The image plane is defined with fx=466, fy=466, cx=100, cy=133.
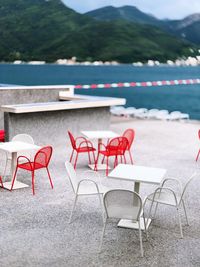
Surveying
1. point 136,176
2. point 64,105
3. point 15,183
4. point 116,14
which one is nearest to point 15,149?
point 15,183

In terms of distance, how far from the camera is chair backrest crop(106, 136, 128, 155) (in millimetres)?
8469

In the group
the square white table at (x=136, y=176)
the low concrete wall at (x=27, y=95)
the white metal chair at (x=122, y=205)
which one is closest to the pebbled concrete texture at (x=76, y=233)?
the square white table at (x=136, y=176)

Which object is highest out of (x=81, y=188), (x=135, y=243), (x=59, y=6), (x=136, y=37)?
(x=59, y=6)

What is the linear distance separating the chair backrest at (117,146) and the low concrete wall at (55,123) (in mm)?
2789

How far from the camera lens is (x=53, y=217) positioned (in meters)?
6.20

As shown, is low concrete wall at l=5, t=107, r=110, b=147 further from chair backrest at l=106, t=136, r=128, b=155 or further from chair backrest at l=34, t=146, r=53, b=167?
chair backrest at l=34, t=146, r=53, b=167

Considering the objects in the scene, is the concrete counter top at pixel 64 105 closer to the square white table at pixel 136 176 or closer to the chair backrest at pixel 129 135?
the chair backrest at pixel 129 135

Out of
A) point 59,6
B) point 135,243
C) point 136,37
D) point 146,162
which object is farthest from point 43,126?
point 59,6

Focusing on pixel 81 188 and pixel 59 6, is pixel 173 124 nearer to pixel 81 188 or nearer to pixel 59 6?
pixel 81 188

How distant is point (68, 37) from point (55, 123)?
11783cm

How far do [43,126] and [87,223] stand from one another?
5315mm

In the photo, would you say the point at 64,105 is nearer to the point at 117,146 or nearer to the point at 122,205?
the point at 117,146

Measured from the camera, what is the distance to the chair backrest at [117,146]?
27.8ft

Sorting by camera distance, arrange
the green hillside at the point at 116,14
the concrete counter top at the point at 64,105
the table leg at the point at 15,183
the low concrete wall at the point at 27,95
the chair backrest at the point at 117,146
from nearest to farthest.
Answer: the table leg at the point at 15,183
the chair backrest at the point at 117,146
the concrete counter top at the point at 64,105
the low concrete wall at the point at 27,95
the green hillside at the point at 116,14
